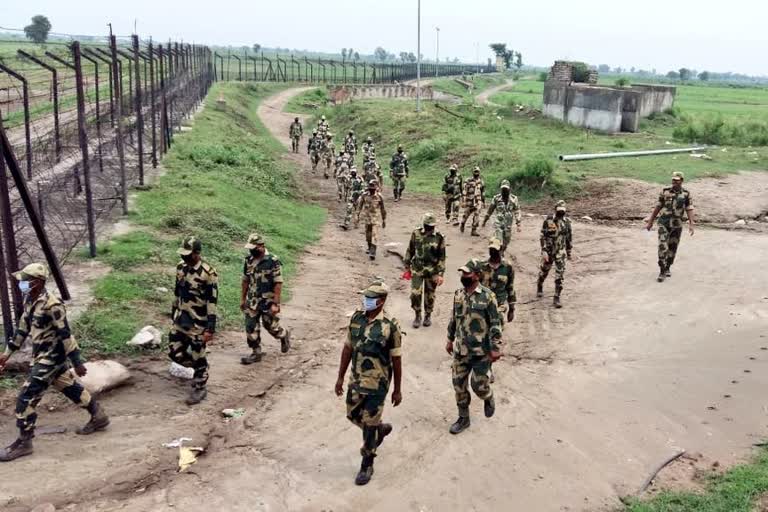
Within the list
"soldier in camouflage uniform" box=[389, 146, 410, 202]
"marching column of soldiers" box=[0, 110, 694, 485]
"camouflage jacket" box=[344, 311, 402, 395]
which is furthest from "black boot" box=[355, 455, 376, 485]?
"soldier in camouflage uniform" box=[389, 146, 410, 202]

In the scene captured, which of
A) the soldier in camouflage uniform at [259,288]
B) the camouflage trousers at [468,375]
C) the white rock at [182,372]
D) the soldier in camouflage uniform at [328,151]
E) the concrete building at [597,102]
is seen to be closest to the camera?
the camouflage trousers at [468,375]

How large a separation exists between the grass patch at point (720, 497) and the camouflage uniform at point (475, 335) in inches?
71.2

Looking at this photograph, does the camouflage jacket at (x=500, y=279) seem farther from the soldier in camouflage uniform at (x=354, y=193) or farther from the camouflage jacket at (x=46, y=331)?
the soldier in camouflage uniform at (x=354, y=193)

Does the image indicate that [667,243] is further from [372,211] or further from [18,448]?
[18,448]

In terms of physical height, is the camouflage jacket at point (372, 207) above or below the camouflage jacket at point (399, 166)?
below

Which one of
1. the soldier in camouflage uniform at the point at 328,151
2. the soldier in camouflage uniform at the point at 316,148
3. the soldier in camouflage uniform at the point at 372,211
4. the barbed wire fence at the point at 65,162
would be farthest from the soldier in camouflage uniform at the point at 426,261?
the soldier in camouflage uniform at the point at 316,148

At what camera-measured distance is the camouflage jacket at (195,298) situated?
7.20m

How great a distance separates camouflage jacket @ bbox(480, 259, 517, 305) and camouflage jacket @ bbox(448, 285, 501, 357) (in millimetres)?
1605

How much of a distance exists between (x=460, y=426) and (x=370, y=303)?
81.9 inches

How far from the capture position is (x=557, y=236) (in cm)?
1068

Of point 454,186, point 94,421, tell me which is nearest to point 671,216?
point 454,186

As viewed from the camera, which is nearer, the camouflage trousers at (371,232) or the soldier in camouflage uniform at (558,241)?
the soldier in camouflage uniform at (558,241)

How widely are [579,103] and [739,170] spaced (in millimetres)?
11532

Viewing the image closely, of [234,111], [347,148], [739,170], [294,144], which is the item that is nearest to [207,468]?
[347,148]
